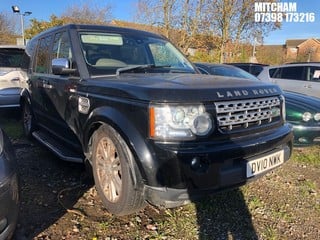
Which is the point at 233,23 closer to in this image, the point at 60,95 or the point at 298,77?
the point at 298,77

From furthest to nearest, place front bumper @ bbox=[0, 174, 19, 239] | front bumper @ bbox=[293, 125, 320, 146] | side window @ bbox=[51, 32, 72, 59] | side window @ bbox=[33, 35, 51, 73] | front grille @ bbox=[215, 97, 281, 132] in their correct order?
front bumper @ bbox=[293, 125, 320, 146], side window @ bbox=[33, 35, 51, 73], side window @ bbox=[51, 32, 72, 59], front grille @ bbox=[215, 97, 281, 132], front bumper @ bbox=[0, 174, 19, 239]

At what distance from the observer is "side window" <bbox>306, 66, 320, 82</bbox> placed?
9083 mm

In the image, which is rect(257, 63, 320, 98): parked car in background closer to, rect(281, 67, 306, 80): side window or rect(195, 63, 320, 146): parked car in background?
rect(281, 67, 306, 80): side window

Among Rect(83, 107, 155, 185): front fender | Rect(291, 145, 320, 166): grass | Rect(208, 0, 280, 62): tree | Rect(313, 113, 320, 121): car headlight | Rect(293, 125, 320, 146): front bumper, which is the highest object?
Rect(208, 0, 280, 62): tree

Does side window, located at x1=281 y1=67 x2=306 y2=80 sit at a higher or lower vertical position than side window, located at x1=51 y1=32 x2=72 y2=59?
lower

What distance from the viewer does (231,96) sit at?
2705 millimetres

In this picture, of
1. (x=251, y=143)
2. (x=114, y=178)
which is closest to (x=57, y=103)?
(x=114, y=178)

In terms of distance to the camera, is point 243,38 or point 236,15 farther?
point 243,38

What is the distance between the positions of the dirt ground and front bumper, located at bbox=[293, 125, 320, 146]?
0.89 metres

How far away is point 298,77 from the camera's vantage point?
937 centimetres

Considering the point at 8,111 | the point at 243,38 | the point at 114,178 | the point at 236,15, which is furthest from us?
the point at 243,38

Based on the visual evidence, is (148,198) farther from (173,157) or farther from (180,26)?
(180,26)

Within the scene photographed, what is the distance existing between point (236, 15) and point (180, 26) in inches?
168

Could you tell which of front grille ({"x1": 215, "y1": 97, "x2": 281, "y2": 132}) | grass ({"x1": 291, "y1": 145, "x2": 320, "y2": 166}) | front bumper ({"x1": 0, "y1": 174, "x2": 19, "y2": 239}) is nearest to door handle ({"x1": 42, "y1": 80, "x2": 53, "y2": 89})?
front bumper ({"x1": 0, "y1": 174, "x2": 19, "y2": 239})
